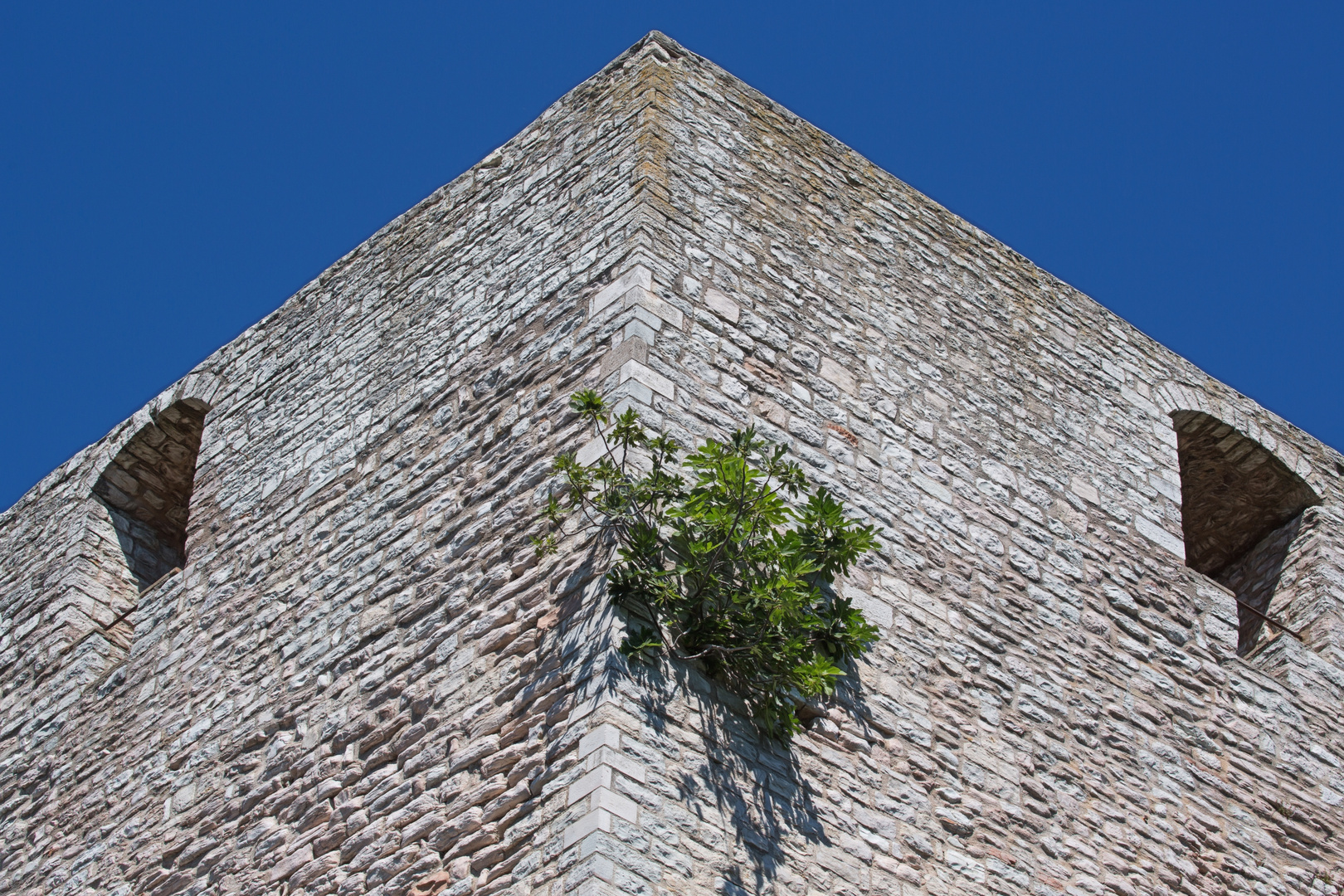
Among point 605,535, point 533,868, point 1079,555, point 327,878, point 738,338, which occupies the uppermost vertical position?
point 738,338

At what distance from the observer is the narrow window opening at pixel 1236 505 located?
859 cm

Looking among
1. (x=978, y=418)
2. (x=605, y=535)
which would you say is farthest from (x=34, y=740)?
(x=978, y=418)

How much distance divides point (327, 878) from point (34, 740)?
2.79 m

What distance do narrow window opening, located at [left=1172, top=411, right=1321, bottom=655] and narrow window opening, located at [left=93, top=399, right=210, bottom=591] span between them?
5323 mm

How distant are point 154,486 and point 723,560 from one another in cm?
474

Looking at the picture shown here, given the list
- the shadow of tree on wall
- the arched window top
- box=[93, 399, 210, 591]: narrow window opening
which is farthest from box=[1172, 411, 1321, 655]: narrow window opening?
box=[93, 399, 210, 591]: narrow window opening

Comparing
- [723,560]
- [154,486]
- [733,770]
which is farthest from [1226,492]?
[154,486]

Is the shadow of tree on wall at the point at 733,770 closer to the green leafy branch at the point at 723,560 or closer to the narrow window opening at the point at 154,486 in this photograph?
the green leafy branch at the point at 723,560

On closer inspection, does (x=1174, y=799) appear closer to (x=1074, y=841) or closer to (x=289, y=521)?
(x=1074, y=841)

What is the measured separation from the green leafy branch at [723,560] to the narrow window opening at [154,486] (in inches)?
153

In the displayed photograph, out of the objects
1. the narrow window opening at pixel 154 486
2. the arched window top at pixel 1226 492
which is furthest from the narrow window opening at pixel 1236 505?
the narrow window opening at pixel 154 486

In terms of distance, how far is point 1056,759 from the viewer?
6316 millimetres

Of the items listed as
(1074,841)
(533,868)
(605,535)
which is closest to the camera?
(533,868)

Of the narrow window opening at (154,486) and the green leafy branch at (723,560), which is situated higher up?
the narrow window opening at (154,486)
